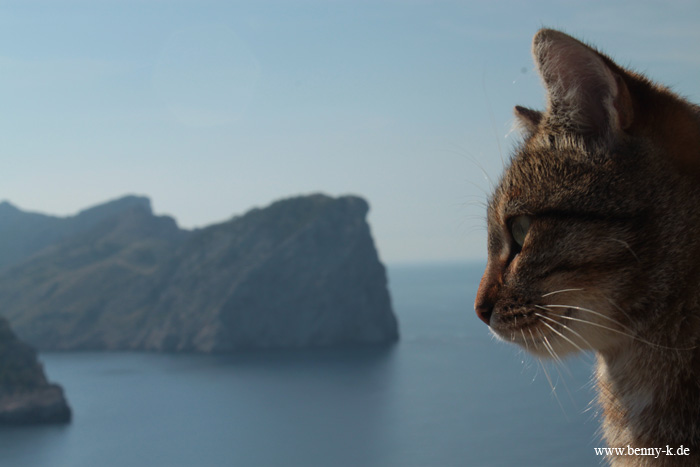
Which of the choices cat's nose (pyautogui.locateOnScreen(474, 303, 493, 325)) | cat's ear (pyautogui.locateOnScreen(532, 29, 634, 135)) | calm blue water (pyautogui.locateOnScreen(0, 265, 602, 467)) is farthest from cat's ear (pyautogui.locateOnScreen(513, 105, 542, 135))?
calm blue water (pyautogui.locateOnScreen(0, 265, 602, 467))

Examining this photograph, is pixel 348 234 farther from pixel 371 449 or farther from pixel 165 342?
pixel 371 449

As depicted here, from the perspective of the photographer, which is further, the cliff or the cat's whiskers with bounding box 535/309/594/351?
the cliff

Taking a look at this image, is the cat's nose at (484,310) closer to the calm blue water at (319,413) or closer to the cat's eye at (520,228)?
the cat's eye at (520,228)

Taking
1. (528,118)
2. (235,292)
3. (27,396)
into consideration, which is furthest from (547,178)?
(235,292)

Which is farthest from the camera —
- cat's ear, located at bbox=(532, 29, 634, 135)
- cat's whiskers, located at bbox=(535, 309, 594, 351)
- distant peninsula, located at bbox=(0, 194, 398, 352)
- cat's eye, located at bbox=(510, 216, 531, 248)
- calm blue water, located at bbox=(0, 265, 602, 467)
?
distant peninsula, located at bbox=(0, 194, 398, 352)

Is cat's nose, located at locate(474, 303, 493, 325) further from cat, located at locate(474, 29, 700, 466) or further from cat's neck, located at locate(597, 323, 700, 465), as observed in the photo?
cat's neck, located at locate(597, 323, 700, 465)

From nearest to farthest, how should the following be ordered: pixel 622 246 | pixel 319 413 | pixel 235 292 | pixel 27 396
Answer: pixel 622 246 < pixel 319 413 < pixel 27 396 < pixel 235 292

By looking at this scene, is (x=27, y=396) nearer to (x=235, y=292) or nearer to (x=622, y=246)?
(x=235, y=292)
